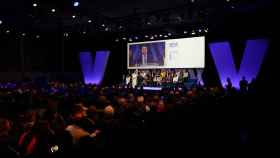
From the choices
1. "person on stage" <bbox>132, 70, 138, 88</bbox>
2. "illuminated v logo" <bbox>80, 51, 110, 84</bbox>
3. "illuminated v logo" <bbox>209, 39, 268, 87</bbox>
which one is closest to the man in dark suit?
"person on stage" <bbox>132, 70, 138, 88</bbox>

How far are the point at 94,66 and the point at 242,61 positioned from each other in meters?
9.54

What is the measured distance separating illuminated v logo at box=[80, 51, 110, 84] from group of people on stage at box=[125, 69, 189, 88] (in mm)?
2138

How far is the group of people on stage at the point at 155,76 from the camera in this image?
46.9 feet

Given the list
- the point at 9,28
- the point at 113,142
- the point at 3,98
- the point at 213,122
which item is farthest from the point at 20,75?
the point at 113,142

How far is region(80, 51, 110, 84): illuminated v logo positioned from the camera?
1777 centimetres

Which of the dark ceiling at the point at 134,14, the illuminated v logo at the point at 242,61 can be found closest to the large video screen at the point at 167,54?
the illuminated v logo at the point at 242,61

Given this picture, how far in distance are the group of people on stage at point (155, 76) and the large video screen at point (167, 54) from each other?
0.99 ft

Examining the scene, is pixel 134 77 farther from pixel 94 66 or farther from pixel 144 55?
pixel 94 66

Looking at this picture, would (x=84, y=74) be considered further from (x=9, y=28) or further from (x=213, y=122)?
(x=213, y=122)

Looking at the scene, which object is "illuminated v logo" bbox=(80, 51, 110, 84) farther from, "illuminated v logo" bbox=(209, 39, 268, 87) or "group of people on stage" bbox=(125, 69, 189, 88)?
"illuminated v logo" bbox=(209, 39, 268, 87)

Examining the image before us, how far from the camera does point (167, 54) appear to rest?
48.4ft

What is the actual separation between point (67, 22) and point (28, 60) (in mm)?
4816

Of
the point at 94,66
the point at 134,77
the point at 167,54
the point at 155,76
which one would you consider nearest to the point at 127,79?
the point at 134,77

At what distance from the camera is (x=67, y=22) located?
16.2 m
